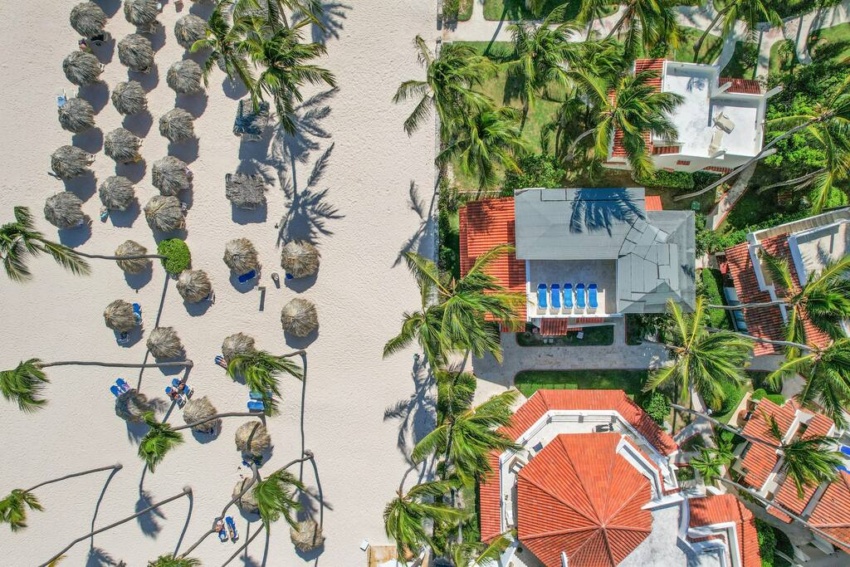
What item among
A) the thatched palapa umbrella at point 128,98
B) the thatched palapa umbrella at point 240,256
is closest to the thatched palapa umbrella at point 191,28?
the thatched palapa umbrella at point 128,98

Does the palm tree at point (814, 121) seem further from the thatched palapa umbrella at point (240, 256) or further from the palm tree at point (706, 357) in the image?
the thatched palapa umbrella at point (240, 256)

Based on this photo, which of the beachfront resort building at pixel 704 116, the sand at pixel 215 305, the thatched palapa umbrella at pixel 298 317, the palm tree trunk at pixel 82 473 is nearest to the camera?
the beachfront resort building at pixel 704 116

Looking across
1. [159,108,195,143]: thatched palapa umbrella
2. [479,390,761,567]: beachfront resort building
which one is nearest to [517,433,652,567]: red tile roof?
[479,390,761,567]: beachfront resort building

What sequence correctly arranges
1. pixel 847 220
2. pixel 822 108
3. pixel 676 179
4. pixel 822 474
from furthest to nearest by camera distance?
pixel 676 179
pixel 847 220
pixel 822 108
pixel 822 474

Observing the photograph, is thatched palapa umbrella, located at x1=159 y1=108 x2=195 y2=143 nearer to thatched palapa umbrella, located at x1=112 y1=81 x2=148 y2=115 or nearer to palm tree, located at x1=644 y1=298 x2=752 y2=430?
thatched palapa umbrella, located at x1=112 y1=81 x2=148 y2=115

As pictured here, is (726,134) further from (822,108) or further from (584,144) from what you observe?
(584,144)

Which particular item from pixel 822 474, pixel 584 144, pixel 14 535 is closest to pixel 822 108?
pixel 584 144
